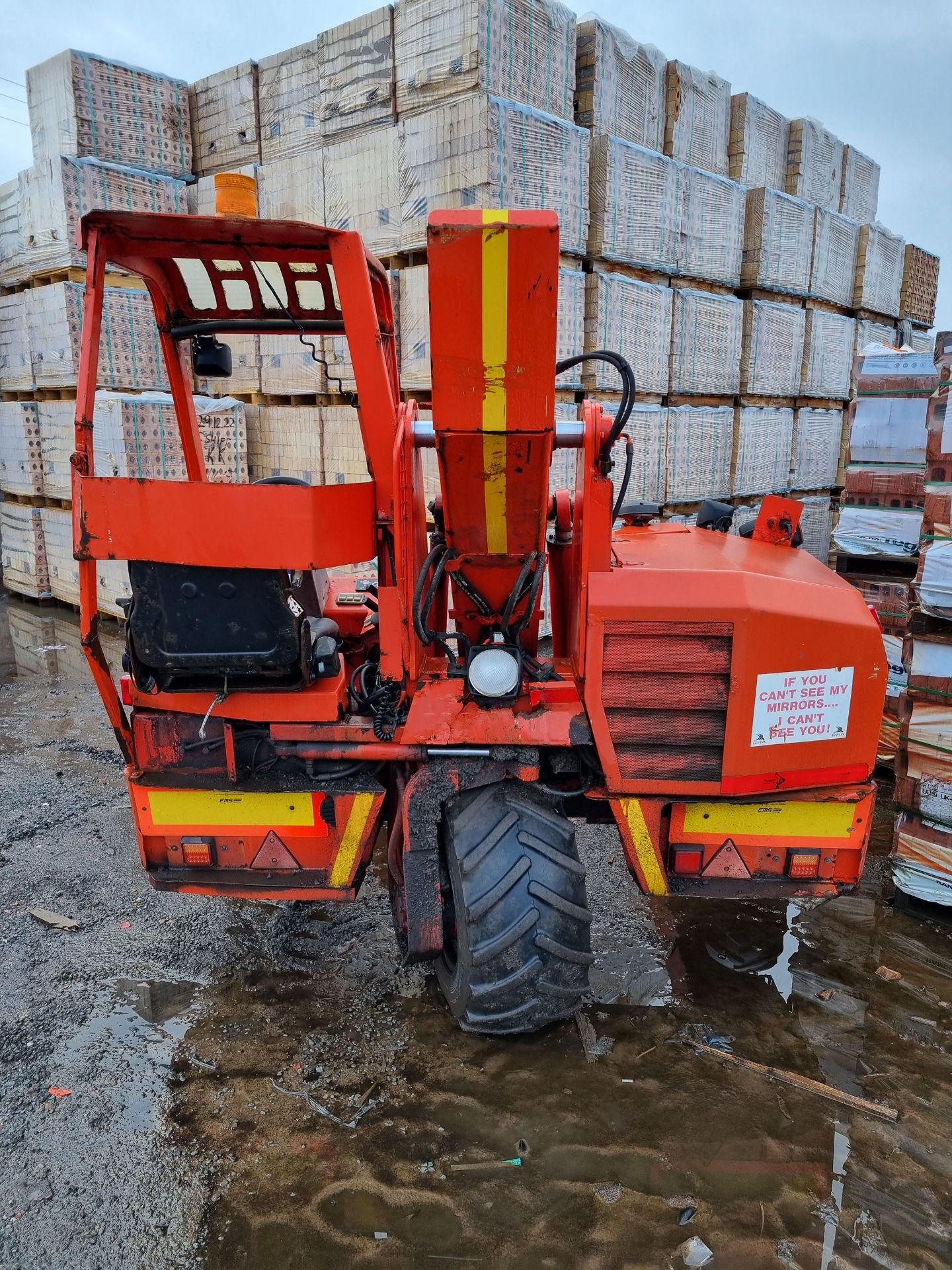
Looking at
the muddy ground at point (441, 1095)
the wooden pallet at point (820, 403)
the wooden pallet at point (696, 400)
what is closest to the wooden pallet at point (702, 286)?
the wooden pallet at point (696, 400)

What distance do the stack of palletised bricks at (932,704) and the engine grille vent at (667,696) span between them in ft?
5.49

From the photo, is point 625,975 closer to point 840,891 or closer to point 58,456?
point 840,891

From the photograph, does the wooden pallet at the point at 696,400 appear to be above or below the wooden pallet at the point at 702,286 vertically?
below

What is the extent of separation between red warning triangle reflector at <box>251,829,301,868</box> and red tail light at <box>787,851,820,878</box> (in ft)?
5.60

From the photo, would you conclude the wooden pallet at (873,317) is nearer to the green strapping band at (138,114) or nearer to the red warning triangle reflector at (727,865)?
the green strapping band at (138,114)

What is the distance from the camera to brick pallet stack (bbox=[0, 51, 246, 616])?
7059mm

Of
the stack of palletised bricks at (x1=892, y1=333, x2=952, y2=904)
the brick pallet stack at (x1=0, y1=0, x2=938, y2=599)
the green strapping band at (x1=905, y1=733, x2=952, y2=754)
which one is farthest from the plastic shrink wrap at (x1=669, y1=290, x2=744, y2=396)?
the green strapping band at (x1=905, y1=733, x2=952, y2=754)

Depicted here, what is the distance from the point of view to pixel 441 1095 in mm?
2643

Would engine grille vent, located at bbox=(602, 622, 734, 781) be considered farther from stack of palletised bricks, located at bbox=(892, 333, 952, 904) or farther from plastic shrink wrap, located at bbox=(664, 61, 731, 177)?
plastic shrink wrap, located at bbox=(664, 61, 731, 177)

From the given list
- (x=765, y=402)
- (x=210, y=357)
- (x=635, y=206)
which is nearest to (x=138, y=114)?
(x=635, y=206)

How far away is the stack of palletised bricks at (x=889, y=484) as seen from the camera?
511cm

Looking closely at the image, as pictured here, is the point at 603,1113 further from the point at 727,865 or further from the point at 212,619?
the point at 212,619

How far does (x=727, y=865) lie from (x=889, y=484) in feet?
11.1

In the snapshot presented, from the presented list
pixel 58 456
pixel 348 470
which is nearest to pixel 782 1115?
pixel 348 470
